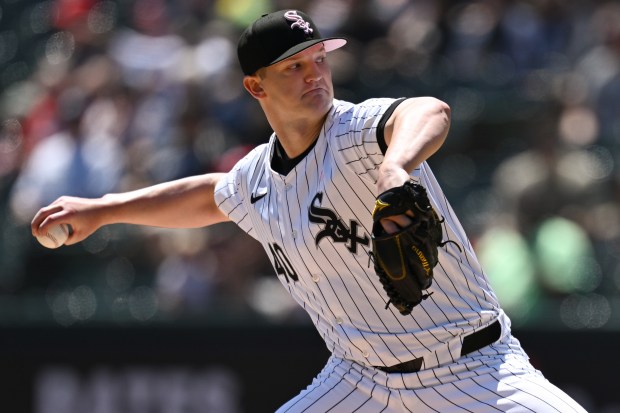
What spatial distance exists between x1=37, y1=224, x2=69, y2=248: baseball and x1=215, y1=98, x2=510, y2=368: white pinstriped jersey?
2.89ft

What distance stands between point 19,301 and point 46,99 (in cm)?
211

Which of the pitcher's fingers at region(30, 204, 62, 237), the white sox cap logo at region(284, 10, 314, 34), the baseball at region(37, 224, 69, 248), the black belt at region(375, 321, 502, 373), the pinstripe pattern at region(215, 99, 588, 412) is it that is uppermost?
the white sox cap logo at region(284, 10, 314, 34)

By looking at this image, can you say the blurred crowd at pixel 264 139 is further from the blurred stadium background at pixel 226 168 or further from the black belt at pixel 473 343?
the black belt at pixel 473 343

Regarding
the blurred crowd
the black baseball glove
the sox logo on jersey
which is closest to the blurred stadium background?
the blurred crowd

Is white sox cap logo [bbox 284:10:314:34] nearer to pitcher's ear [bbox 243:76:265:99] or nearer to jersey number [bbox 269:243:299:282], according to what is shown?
pitcher's ear [bbox 243:76:265:99]

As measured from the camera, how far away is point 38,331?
748 cm

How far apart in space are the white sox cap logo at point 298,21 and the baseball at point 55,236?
120 centimetres

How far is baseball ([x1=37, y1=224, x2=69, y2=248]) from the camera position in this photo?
168 inches

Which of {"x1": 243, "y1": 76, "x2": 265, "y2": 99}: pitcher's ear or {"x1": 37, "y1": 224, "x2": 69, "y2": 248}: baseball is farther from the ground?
{"x1": 243, "y1": 76, "x2": 265, "y2": 99}: pitcher's ear

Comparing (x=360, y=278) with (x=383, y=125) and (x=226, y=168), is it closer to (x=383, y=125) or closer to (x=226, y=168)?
(x=383, y=125)

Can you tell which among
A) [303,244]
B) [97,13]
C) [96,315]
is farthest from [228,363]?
[97,13]

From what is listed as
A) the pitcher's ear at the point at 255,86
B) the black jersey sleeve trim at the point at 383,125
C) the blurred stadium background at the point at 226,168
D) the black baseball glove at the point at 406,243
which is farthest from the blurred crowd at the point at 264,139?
the black baseball glove at the point at 406,243

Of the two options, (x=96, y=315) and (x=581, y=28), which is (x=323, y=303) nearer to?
(x=96, y=315)

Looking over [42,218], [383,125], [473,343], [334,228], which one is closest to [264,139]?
[42,218]
